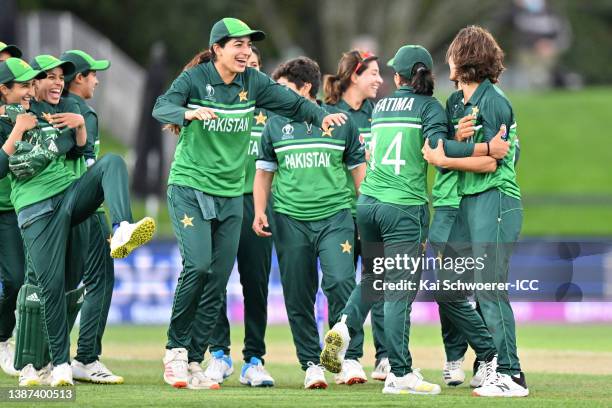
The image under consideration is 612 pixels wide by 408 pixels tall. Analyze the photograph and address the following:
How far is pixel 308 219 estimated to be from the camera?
11.2 metres

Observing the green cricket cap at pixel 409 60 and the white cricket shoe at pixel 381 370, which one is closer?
the green cricket cap at pixel 409 60

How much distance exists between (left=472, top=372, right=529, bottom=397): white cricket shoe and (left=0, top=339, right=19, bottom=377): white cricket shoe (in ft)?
14.5

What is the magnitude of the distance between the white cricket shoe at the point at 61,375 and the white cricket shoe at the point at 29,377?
27cm

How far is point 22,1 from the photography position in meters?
40.4

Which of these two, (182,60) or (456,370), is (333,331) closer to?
(456,370)

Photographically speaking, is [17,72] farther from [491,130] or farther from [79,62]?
[491,130]

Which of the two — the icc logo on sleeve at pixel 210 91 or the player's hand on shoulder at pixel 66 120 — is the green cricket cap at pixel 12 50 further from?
the icc logo on sleeve at pixel 210 91

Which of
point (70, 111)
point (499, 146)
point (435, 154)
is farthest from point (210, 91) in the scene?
point (499, 146)

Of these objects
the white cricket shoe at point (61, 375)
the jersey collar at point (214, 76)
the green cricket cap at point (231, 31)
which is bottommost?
the white cricket shoe at point (61, 375)

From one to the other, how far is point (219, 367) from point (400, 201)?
94.3 inches

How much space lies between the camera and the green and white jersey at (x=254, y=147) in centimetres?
1207

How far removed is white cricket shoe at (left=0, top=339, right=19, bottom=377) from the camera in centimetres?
1216

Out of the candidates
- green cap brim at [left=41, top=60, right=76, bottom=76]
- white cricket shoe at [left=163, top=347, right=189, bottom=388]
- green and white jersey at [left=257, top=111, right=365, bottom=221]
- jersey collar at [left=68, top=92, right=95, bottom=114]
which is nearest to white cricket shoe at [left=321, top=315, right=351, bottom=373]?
white cricket shoe at [left=163, top=347, right=189, bottom=388]

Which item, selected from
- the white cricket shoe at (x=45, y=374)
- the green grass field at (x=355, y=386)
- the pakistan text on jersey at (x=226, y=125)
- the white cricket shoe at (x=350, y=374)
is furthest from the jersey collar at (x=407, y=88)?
the white cricket shoe at (x=45, y=374)
